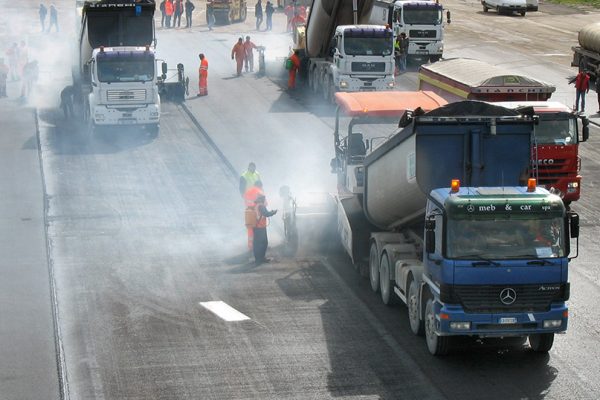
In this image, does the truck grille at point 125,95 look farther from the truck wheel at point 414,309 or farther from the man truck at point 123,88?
the truck wheel at point 414,309

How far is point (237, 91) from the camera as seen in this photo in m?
46.2

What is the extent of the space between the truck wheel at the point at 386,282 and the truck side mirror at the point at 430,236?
260 cm

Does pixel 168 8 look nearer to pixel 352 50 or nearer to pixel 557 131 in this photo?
pixel 352 50

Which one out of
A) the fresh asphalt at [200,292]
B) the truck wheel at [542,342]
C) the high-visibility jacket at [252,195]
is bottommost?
the fresh asphalt at [200,292]

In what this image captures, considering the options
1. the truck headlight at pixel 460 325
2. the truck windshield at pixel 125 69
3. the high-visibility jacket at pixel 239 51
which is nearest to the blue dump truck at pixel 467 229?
the truck headlight at pixel 460 325

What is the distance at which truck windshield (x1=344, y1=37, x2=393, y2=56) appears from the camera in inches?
1681

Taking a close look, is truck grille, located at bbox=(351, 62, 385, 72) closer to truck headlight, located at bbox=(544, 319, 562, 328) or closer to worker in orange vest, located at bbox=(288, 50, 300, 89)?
worker in orange vest, located at bbox=(288, 50, 300, 89)

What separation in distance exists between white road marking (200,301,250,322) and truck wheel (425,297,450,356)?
→ 11.2 feet

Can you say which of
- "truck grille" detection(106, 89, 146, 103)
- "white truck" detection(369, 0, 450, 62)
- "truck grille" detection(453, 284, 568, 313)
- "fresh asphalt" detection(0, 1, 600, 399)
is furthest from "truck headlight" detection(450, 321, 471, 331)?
"white truck" detection(369, 0, 450, 62)

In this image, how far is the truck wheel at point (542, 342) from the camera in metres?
18.5

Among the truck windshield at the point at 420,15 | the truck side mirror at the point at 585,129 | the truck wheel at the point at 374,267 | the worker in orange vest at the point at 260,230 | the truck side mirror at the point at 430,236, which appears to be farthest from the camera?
the truck windshield at the point at 420,15

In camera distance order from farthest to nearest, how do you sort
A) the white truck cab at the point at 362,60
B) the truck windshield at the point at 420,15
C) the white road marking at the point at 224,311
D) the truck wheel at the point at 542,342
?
1. the truck windshield at the point at 420,15
2. the white truck cab at the point at 362,60
3. the white road marking at the point at 224,311
4. the truck wheel at the point at 542,342

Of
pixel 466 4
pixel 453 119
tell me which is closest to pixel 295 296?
pixel 453 119

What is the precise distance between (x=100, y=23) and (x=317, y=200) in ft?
57.9
